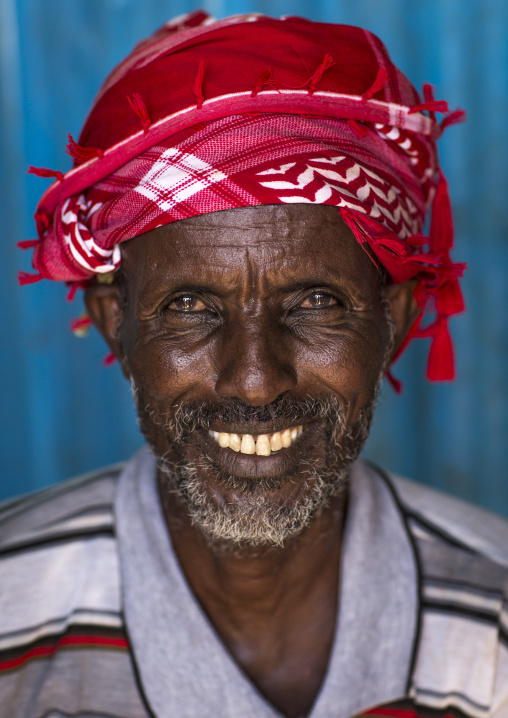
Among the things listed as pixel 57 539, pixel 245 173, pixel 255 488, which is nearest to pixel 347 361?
pixel 255 488

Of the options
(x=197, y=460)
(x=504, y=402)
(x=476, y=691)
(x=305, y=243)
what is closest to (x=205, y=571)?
(x=197, y=460)

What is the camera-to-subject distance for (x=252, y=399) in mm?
1704

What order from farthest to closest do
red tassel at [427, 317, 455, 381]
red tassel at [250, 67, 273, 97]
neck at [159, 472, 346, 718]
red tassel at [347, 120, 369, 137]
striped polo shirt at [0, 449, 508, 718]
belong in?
red tassel at [427, 317, 455, 381] < neck at [159, 472, 346, 718] < striped polo shirt at [0, 449, 508, 718] < red tassel at [347, 120, 369, 137] < red tassel at [250, 67, 273, 97]

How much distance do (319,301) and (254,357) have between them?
24cm

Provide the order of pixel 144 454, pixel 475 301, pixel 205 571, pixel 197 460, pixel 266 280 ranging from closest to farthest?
pixel 266 280 → pixel 197 460 → pixel 205 571 → pixel 144 454 → pixel 475 301

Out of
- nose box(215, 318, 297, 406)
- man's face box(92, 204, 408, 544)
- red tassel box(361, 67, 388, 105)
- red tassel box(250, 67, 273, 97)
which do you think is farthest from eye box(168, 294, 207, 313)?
red tassel box(361, 67, 388, 105)

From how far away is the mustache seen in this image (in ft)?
5.83

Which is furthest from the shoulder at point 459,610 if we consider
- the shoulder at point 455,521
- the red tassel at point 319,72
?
the red tassel at point 319,72

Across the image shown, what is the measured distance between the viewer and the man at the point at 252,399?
175cm

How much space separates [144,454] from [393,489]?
71 centimetres

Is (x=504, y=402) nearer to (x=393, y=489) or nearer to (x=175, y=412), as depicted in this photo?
(x=393, y=489)

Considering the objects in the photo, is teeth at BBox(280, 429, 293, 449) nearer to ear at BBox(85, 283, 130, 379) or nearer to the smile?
the smile

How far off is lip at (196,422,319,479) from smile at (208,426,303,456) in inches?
0.5

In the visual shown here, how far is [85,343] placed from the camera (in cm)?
304
